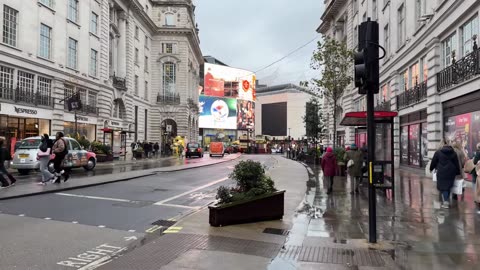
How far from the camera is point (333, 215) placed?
9.70m

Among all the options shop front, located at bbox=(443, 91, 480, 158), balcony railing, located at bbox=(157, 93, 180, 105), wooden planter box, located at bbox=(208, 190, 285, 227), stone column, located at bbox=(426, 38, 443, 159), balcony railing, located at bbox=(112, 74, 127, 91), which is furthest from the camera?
balcony railing, located at bbox=(157, 93, 180, 105)

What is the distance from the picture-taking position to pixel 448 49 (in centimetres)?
1953


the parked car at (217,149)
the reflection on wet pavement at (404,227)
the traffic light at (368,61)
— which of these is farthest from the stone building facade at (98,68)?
the traffic light at (368,61)

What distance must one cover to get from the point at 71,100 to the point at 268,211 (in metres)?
26.9

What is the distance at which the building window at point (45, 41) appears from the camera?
3203 centimetres

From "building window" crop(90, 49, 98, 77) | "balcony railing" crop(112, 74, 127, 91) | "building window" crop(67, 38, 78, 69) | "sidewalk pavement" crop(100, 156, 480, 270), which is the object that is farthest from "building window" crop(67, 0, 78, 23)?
"sidewalk pavement" crop(100, 156, 480, 270)

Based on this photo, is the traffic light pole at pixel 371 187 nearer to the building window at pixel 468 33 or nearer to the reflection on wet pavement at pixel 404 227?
the reflection on wet pavement at pixel 404 227

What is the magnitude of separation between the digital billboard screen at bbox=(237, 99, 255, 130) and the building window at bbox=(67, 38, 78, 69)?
215 ft

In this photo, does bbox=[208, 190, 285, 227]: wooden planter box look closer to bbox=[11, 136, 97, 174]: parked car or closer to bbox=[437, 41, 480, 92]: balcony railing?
bbox=[437, 41, 480, 92]: balcony railing

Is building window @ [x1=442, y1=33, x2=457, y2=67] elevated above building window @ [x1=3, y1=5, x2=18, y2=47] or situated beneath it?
situated beneath

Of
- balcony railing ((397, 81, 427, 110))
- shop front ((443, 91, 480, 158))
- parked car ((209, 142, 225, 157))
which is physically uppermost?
balcony railing ((397, 81, 427, 110))

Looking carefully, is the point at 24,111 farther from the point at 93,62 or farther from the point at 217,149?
the point at 217,149

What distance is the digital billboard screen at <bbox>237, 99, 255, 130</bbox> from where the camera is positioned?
4038 inches

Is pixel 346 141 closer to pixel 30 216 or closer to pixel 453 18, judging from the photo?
pixel 453 18
